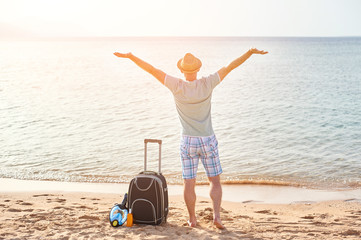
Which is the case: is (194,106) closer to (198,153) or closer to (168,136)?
(198,153)

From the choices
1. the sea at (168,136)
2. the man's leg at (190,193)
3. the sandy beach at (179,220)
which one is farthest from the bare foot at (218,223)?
the sea at (168,136)

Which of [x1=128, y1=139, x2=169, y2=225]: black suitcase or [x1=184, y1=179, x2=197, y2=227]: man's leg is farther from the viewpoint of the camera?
[x1=128, y1=139, x2=169, y2=225]: black suitcase

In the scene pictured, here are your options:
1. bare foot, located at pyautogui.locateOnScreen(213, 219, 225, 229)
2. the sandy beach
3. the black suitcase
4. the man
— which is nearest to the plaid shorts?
the man

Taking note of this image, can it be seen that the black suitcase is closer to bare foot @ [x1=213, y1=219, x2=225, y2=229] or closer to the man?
the man

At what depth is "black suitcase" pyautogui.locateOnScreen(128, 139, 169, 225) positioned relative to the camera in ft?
15.6

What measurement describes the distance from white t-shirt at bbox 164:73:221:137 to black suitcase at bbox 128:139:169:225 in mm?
467

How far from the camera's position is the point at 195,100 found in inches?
174

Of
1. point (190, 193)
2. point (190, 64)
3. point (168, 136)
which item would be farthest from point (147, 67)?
point (168, 136)

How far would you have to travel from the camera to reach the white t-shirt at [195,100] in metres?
4.41

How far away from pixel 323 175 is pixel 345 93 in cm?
1491

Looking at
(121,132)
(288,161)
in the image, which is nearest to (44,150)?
(121,132)

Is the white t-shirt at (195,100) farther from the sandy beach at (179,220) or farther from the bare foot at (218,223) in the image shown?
the sandy beach at (179,220)

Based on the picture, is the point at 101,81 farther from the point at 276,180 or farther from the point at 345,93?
the point at 276,180

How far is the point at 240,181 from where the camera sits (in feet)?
26.5
